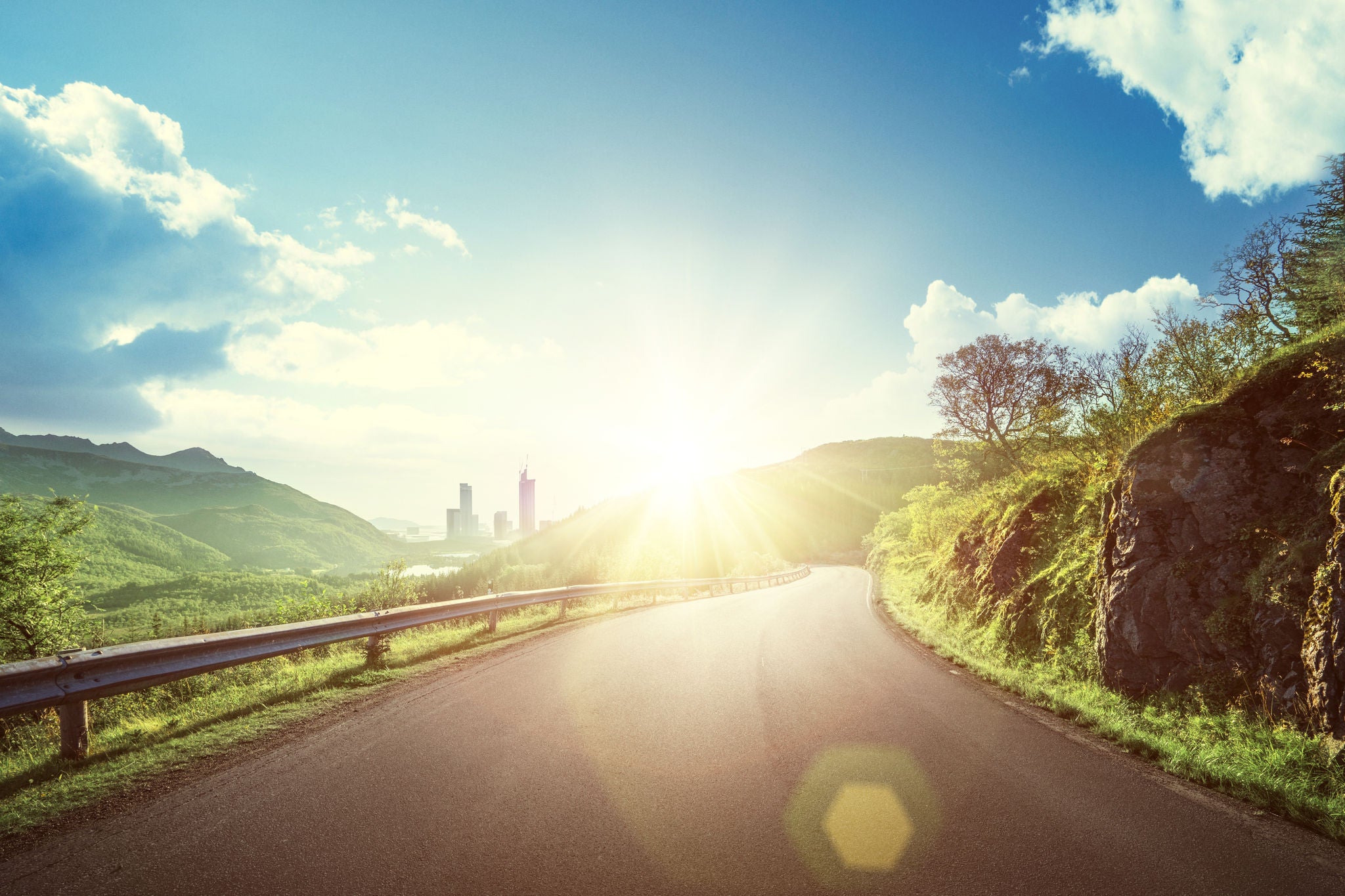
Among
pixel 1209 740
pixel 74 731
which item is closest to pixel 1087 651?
pixel 1209 740

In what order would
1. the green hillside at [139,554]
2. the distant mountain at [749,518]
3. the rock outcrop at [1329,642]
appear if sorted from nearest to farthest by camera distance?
the rock outcrop at [1329,642] → the distant mountain at [749,518] → the green hillside at [139,554]

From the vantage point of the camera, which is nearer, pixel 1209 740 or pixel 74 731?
pixel 74 731

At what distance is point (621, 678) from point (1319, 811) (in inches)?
252

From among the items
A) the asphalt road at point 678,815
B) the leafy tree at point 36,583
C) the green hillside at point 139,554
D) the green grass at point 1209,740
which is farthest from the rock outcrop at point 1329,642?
the green hillside at point 139,554

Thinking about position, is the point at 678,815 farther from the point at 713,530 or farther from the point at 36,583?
the point at 713,530

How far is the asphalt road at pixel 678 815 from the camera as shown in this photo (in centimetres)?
286

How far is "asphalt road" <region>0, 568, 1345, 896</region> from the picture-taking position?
9.39 ft

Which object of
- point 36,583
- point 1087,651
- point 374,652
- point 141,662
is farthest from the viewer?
point 36,583

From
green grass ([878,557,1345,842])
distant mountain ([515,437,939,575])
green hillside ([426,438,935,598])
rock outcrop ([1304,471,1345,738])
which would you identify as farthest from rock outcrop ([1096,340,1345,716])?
distant mountain ([515,437,939,575])

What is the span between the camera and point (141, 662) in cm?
501

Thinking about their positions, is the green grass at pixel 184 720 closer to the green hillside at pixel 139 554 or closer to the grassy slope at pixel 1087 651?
the grassy slope at pixel 1087 651

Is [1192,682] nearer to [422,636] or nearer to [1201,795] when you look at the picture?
[1201,795]

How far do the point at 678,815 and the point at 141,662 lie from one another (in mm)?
5137

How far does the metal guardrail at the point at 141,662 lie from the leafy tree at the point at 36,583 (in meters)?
10.9
